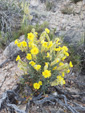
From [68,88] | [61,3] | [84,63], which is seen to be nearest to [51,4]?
[61,3]

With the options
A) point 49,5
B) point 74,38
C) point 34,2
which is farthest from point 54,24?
point 34,2

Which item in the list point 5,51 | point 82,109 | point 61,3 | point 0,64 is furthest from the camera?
point 61,3

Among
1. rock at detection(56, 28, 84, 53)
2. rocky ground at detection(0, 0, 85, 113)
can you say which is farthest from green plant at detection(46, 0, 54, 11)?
rock at detection(56, 28, 84, 53)

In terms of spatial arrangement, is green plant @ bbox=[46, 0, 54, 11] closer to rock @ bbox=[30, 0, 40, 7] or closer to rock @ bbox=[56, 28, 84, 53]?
rock @ bbox=[30, 0, 40, 7]

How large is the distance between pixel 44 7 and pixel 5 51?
4.42 m

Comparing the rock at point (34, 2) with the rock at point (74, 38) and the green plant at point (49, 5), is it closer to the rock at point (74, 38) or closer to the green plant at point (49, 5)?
the green plant at point (49, 5)

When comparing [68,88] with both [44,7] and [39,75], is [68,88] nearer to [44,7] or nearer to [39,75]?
[39,75]

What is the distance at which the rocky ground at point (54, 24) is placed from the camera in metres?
2.10

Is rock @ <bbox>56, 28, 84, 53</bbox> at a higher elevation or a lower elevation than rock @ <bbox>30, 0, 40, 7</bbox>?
lower

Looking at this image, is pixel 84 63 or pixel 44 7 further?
pixel 44 7

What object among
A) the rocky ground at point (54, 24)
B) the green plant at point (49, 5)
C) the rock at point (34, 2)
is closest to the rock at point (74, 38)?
the rocky ground at point (54, 24)

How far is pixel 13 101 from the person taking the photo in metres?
1.88

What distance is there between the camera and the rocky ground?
210 centimetres

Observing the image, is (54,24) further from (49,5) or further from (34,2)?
(34,2)
